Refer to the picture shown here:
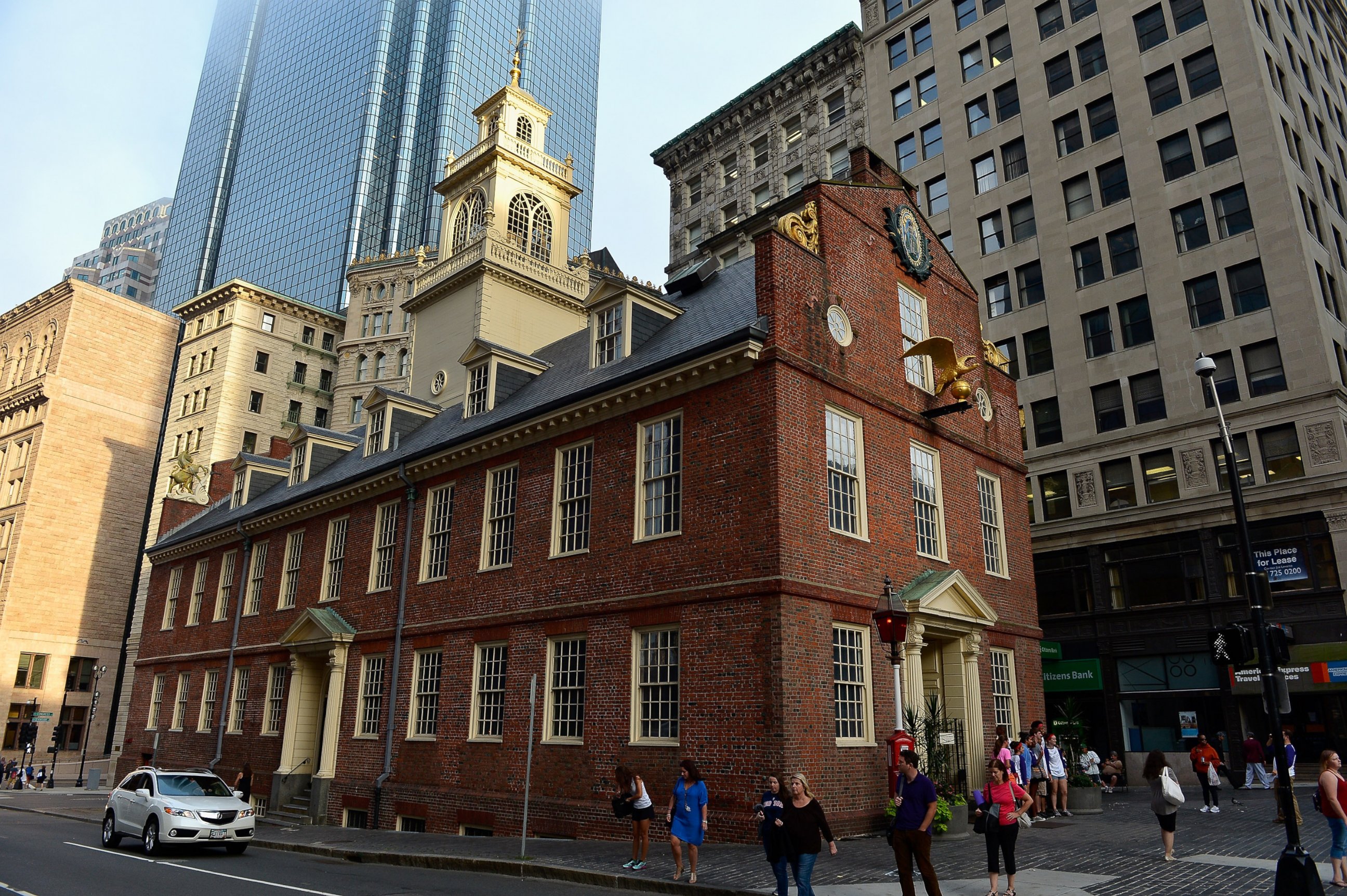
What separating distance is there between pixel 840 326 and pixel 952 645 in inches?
Answer: 301

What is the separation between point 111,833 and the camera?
17.7 metres

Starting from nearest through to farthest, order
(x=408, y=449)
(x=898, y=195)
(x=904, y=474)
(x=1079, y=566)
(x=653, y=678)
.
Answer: (x=653, y=678) → (x=904, y=474) → (x=898, y=195) → (x=408, y=449) → (x=1079, y=566)

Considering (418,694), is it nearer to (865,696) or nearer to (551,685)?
(551,685)

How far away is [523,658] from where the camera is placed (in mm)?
19891

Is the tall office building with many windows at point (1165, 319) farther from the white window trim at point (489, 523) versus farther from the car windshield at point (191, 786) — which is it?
the car windshield at point (191, 786)

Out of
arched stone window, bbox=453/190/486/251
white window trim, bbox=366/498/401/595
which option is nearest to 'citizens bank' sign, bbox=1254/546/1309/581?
white window trim, bbox=366/498/401/595

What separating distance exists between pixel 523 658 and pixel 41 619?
177ft

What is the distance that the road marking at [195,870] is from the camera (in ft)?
39.2

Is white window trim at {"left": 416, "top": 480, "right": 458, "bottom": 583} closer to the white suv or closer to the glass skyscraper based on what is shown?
the white suv

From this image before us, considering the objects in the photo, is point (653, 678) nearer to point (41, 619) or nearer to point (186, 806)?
point (186, 806)

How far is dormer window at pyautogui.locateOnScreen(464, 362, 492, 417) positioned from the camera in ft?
84.2

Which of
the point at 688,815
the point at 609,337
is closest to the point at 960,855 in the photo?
the point at 688,815

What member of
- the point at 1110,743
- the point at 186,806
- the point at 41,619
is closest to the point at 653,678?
the point at 186,806

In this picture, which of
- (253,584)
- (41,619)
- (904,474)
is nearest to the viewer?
(904,474)
